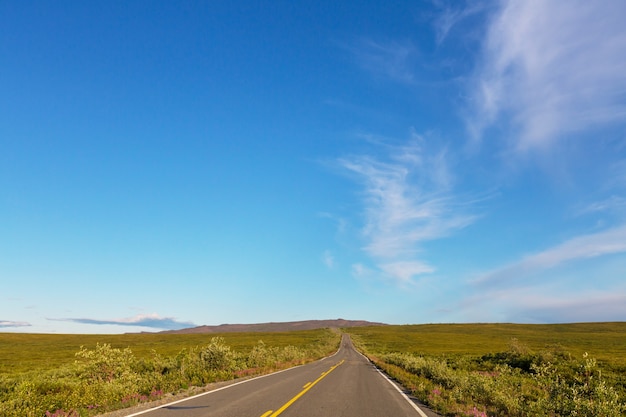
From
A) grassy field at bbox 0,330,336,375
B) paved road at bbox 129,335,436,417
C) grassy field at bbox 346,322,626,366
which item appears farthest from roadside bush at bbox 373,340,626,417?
grassy field at bbox 0,330,336,375

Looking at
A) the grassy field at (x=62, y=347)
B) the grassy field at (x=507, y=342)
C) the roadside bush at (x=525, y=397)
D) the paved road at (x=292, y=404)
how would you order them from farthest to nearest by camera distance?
the grassy field at (x=507, y=342)
the grassy field at (x=62, y=347)
the paved road at (x=292, y=404)
the roadside bush at (x=525, y=397)

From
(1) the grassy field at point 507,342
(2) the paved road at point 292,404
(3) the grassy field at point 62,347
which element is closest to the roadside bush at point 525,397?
(2) the paved road at point 292,404

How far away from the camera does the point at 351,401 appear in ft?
46.0

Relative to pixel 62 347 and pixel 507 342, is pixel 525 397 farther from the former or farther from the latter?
pixel 62 347

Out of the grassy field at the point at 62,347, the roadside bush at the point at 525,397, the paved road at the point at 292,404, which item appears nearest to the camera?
the roadside bush at the point at 525,397

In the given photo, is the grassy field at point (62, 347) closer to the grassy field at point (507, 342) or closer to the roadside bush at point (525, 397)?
the grassy field at point (507, 342)

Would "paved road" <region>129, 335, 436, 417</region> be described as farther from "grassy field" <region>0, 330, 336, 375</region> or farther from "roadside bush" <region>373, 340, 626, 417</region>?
"grassy field" <region>0, 330, 336, 375</region>

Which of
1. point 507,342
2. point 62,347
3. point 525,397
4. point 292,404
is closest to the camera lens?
point 292,404

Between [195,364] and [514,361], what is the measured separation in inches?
1296

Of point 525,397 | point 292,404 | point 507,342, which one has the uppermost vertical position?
point 507,342

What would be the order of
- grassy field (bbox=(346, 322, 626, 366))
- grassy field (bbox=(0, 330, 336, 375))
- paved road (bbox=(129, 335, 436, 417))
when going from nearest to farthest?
1. paved road (bbox=(129, 335, 436, 417))
2. grassy field (bbox=(0, 330, 336, 375))
3. grassy field (bbox=(346, 322, 626, 366))

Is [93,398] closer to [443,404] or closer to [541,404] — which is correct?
[443,404]

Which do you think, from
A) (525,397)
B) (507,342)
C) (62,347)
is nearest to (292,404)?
(525,397)

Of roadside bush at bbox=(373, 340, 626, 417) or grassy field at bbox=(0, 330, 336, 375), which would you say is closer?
roadside bush at bbox=(373, 340, 626, 417)
